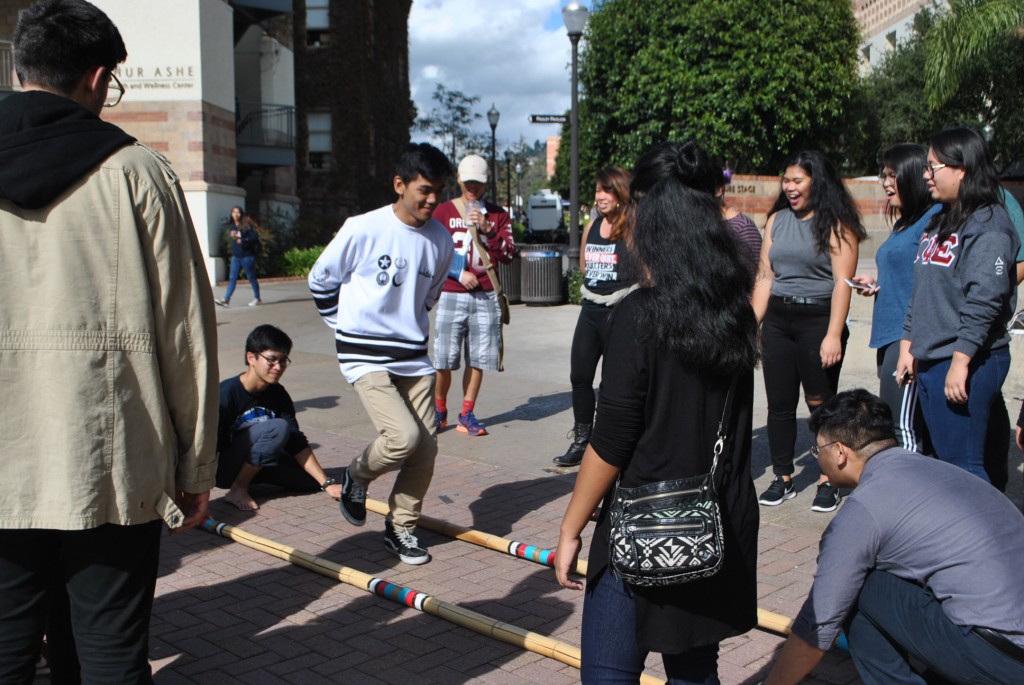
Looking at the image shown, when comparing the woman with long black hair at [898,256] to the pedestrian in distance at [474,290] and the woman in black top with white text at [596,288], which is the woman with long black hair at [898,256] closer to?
the woman in black top with white text at [596,288]

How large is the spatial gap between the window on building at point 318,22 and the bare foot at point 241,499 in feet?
113

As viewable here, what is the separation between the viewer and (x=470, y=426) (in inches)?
309

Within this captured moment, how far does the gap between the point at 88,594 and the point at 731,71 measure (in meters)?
25.1

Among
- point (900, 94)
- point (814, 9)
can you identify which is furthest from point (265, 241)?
point (900, 94)

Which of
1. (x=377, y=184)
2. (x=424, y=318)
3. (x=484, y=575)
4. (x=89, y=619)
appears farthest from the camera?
(x=377, y=184)

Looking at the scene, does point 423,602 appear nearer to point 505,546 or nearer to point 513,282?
point 505,546

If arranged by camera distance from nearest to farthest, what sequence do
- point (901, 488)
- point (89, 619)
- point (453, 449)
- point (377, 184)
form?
1. point (89, 619)
2. point (901, 488)
3. point (453, 449)
4. point (377, 184)

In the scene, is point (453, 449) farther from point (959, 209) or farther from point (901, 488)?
point (901, 488)

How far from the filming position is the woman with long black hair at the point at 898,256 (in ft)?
15.7

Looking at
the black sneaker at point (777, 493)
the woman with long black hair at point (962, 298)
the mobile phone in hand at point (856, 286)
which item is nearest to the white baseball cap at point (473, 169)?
the mobile phone in hand at point (856, 286)

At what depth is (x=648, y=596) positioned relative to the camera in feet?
8.36

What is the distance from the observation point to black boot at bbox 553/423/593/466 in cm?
682

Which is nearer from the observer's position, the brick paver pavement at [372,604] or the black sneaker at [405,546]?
the brick paver pavement at [372,604]

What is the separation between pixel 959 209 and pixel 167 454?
3.27 m
